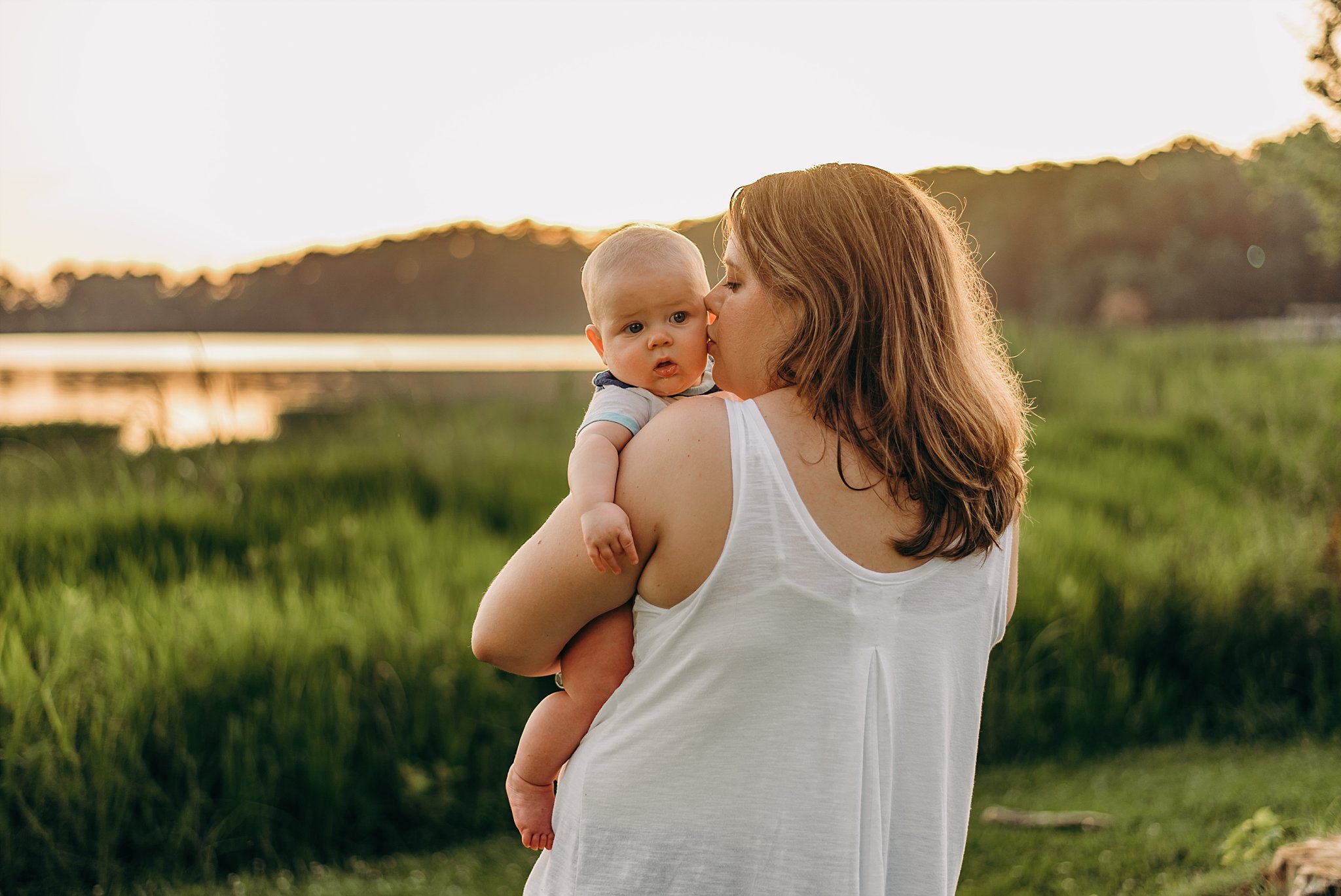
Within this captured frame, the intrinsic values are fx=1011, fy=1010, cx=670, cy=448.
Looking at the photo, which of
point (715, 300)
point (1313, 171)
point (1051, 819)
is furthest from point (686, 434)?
point (1313, 171)

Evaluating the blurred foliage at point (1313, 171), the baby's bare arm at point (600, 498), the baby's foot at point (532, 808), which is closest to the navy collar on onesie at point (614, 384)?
the baby's bare arm at point (600, 498)

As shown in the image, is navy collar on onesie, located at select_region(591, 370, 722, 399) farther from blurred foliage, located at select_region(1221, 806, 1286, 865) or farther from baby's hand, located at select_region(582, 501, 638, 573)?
blurred foliage, located at select_region(1221, 806, 1286, 865)

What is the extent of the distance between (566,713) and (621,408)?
1.69 feet

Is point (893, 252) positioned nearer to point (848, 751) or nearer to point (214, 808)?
point (848, 751)

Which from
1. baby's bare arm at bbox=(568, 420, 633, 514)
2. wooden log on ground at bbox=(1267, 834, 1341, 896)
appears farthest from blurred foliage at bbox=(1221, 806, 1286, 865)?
baby's bare arm at bbox=(568, 420, 633, 514)

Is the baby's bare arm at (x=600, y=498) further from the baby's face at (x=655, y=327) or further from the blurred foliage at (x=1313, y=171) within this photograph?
the blurred foliage at (x=1313, y=171)

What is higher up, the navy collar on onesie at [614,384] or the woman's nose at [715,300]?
the woman's nose at [715,300]

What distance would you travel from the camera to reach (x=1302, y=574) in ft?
20.4

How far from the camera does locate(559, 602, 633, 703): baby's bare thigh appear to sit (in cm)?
156

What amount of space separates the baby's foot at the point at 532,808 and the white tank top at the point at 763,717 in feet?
0.74

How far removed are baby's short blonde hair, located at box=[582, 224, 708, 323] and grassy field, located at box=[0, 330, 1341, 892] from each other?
3315 mm

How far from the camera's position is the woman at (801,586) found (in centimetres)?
143

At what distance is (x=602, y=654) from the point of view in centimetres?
157

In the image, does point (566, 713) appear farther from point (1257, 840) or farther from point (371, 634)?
point (371, 634)
